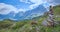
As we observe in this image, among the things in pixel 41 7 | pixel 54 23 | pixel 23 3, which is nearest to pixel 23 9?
pixel 23 3

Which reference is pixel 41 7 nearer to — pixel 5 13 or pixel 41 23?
pixel 41 23

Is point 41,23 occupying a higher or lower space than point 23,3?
lower

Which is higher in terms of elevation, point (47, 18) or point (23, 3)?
point (23, 3)

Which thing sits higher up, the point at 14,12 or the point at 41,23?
the point at 14,12

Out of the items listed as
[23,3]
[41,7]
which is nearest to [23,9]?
[23,3]

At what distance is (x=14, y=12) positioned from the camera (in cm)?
307

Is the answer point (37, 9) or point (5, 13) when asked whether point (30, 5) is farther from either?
point (5, 13)

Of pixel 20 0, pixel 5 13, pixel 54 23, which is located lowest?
pixel 54 23

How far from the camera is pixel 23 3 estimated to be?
10.2 ft

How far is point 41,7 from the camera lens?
309 centimetres

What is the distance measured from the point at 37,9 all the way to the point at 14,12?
44cm

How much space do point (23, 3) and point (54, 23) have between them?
0.70 m

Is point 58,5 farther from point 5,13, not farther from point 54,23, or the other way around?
point 5,13

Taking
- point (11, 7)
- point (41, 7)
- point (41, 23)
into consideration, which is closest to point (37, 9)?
point (41, 7)
